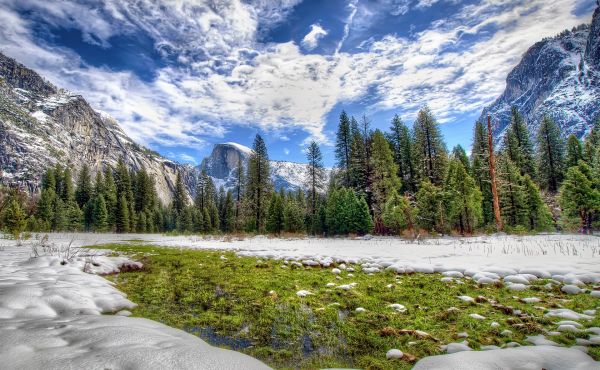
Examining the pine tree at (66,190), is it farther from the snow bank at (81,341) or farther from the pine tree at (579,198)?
the pine tree at (579,198)

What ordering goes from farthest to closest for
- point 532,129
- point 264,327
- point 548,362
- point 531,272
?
1. point 532,129
2. point 531,272
3. point 264,327
4. point 548,362

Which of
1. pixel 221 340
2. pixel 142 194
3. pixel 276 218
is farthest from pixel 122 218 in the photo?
pixel 221 340

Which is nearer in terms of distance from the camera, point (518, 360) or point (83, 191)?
point (518, 360)

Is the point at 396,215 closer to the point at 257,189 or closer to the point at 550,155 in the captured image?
the point at 257,189

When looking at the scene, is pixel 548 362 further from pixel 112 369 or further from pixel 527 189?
pixel 527 189

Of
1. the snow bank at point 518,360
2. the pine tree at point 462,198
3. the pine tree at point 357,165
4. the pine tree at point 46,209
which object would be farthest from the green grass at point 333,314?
the pine tree at point 46,209

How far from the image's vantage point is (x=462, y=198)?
88.2 feet

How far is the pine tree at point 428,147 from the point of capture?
1385 inches

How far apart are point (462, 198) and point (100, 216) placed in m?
58.6

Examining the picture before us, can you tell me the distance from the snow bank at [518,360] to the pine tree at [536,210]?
1389 inches

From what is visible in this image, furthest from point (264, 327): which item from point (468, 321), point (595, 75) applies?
point (595, 75)

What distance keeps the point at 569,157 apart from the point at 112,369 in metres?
60.7

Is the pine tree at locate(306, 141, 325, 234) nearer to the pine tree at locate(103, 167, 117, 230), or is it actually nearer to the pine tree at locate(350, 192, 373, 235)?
the pine tree at locate(350, 192, 373, 235)

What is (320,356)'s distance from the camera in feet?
11.7
